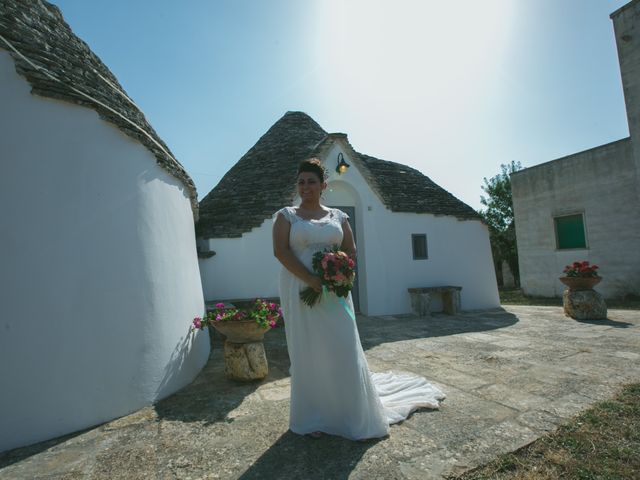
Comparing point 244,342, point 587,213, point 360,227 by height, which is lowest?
point 244,342

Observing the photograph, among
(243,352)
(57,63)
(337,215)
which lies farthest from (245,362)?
(57,63)

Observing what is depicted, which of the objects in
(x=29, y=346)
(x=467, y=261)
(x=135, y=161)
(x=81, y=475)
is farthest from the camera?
(x=467, y=261)

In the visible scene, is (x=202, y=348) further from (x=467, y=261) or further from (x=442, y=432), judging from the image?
(x=467, y=261)

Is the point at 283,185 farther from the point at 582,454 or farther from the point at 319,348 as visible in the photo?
the point at 582,454

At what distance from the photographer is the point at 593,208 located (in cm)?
1458

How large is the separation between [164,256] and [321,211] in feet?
7.38

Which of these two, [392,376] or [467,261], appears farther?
[467,261]

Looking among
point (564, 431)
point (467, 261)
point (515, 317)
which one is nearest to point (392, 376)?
point (564, 431)

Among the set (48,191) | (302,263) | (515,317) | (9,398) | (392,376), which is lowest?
(515,317)

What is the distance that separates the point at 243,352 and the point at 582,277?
27.8ft

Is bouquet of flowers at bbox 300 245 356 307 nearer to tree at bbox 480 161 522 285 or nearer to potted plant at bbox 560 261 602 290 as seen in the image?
potted plant at bbox 560 261 602 290

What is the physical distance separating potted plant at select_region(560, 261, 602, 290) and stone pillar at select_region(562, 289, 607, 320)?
16cm

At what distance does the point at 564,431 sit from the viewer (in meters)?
2.82

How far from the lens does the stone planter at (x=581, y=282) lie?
8.35 m
